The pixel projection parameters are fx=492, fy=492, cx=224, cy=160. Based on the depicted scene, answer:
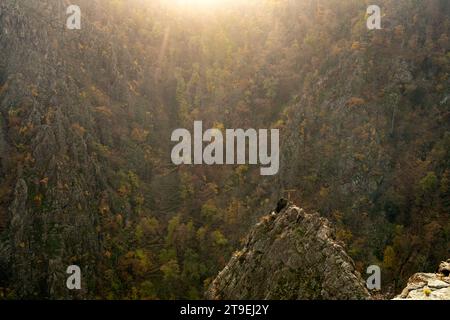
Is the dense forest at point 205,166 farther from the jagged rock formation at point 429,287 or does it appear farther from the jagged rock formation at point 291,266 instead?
the jagged rock formation at point 429,287

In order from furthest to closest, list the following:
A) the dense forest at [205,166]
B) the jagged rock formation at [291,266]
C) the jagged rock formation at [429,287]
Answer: the dense forest at [205,166]
the jagged rock formation at [291,266]
the jagged rock formation at [429,287]

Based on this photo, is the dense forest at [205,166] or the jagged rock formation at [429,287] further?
the dense forest at [205,166]

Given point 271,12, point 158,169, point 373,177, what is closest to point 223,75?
point 271,12

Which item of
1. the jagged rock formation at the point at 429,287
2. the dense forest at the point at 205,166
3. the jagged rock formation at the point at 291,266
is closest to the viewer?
the jagged rock formation at the point at 429,287

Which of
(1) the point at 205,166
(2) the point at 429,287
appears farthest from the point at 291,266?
(1) the point at 205,166

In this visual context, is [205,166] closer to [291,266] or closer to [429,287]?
[291,266]

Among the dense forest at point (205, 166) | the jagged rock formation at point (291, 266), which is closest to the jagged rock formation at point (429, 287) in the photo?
the jagged rock formation at point (291, 266)
